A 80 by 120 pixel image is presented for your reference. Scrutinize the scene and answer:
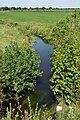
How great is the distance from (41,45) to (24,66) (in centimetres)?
2836

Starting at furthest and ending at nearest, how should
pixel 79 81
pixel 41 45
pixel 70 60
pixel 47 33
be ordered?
pixel 47 33 < pixel 41 45 < pixel 70 60 < pixel 79 81

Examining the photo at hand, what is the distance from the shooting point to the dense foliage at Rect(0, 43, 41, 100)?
70.1ft

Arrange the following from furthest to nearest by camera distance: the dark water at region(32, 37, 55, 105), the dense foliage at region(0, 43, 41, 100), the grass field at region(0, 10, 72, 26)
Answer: the grass field at region(0, 10, 72, 26)
the dark water at region(32, 37, 55, 105)
the dense foliage at region(0, 43, 41, 100)

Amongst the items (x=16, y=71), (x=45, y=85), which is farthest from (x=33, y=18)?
(x=16, y=71)

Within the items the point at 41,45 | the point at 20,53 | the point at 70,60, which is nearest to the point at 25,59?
the point at 20,53

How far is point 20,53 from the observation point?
23.5 m

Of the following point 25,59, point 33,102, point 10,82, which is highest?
point 25,59

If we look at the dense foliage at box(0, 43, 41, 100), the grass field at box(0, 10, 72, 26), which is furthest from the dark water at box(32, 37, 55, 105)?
the grass field at box(0, 10, 72, 26)

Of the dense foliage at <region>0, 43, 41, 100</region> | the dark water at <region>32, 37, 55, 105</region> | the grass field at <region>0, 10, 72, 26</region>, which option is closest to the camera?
the dense foliage at <region>0, 43, 41, 100</region>

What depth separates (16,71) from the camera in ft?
70.8

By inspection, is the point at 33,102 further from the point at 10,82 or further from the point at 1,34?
the point at 1,34

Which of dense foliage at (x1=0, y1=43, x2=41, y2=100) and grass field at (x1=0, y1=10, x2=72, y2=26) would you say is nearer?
dense foliage at (x1=0, y1=43, x2=41, y2=100)

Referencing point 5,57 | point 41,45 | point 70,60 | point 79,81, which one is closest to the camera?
point 79,81

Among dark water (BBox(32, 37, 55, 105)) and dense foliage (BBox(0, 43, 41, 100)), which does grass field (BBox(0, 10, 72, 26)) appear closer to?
dark water (BBox(32, 37, 55, 105))
